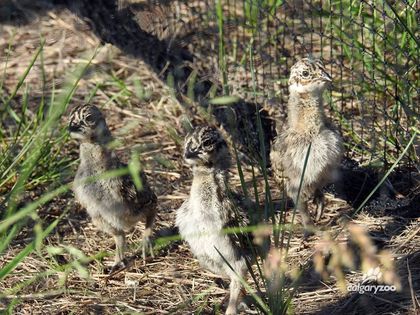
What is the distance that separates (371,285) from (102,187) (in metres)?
1.80

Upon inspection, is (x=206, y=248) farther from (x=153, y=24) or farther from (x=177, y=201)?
(x=153, y=24)

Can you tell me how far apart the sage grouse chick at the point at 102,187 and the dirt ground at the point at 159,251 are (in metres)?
0.19

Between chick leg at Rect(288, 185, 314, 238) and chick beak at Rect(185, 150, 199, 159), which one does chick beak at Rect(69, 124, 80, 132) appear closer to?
chick beak at Rect(185, 150, 199, 159)

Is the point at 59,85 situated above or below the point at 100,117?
A: below

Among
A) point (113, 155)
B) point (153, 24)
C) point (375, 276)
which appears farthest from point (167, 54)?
point (375, 276)

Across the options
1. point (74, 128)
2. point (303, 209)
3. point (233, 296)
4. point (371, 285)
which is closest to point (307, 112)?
point (303, 209)

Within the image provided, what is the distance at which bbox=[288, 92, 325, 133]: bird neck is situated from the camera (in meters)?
5.65

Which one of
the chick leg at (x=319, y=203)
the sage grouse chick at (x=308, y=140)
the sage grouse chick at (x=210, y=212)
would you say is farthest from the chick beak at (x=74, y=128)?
the chick leg at (x=319, y=203)

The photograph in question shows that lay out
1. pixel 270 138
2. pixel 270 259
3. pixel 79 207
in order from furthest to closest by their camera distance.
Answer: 1. pixel 270 138
2. pixel 79 207
3. pixel 270 259

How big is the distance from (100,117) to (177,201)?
1.08 m

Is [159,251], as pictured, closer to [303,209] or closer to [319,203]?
[303,209]

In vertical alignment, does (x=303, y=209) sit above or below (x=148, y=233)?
above

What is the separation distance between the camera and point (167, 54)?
6938 millimetres

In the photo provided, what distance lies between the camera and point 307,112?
5664 mm
